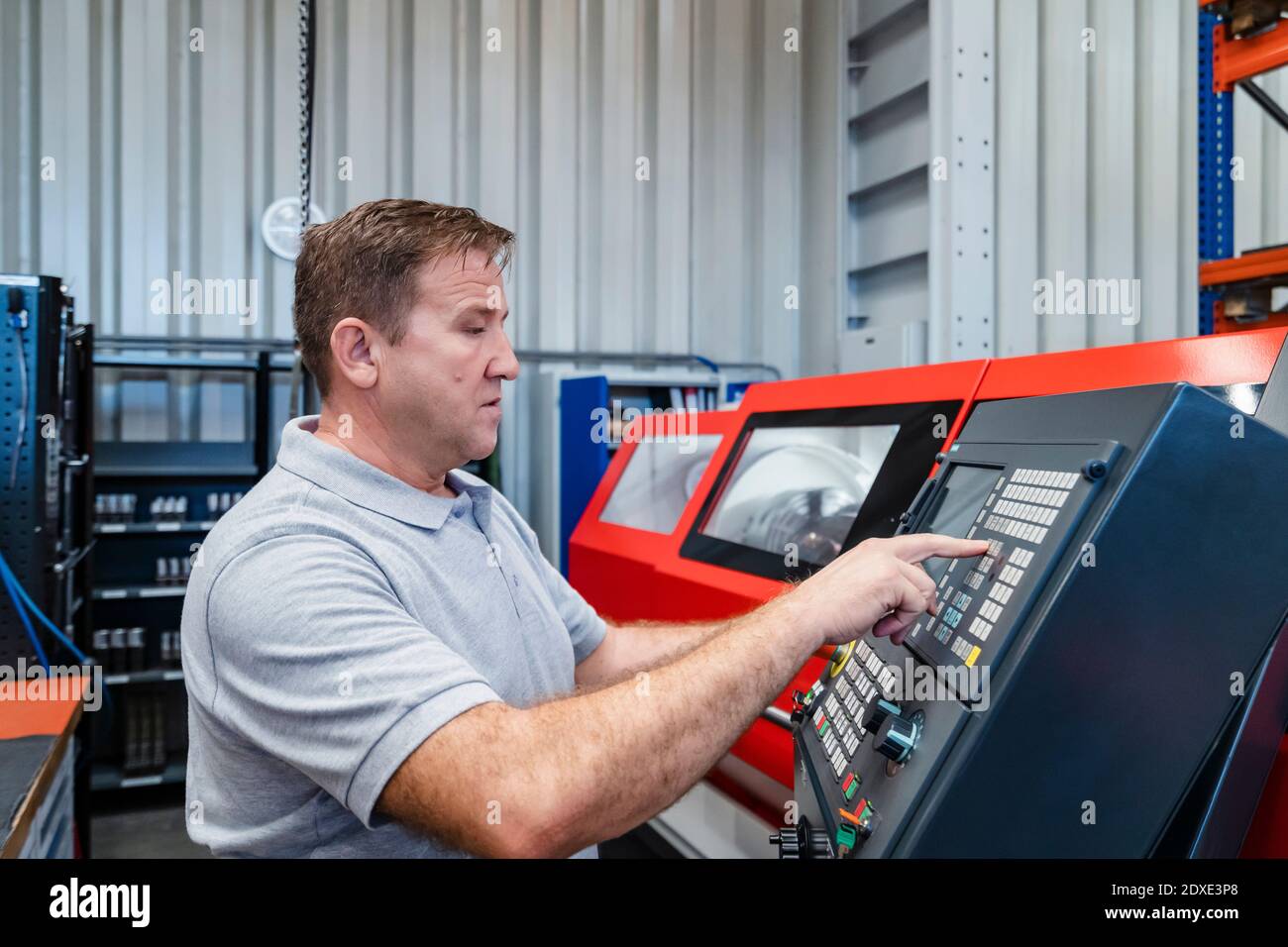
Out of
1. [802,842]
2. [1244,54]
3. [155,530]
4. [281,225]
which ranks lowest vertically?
[802,842]

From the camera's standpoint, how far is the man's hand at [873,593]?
99 centimetres

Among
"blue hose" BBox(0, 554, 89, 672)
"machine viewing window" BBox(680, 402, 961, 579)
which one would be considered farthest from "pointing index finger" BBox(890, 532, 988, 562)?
"blue hose" BBox(0, 554, 89, 672)

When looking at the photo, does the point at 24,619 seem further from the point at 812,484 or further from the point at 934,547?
the point at 934,547

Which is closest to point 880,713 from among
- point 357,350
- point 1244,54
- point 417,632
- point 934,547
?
point 934,547

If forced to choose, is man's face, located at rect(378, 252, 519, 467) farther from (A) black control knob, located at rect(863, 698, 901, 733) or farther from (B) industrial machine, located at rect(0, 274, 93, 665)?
(B) industrial machine, located at rect(0, 274, 93, 665)

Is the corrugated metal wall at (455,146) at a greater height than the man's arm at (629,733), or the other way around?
the corrugated metal wall at (455,146)

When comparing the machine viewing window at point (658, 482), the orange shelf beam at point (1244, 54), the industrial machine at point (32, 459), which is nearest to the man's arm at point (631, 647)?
the machine viewing window at point (658, 482)

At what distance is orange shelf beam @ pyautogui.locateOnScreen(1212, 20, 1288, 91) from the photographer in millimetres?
2135

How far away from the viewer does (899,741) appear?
0.86m

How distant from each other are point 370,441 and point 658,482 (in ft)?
5.22

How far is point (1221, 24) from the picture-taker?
7.50ft

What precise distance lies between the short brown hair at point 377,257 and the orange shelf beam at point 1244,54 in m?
1.97

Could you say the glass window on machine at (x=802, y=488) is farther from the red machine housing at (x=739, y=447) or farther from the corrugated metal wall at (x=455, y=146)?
the corrugated metal wall at (x=455, y=146)
